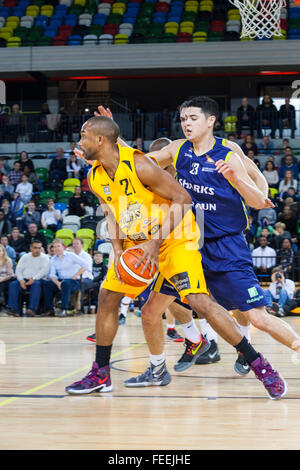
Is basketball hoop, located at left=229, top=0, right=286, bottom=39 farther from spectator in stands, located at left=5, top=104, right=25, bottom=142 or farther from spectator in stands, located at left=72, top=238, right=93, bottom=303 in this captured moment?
spectator in stands, located at left=5, top=104, right=25, bottom=142

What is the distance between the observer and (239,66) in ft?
66.3

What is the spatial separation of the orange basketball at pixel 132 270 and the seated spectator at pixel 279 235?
9.57 metres

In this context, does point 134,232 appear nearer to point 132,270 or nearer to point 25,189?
point 132,270

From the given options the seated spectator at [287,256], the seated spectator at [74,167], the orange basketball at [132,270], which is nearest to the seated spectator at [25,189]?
the seated spectator at [74,167]

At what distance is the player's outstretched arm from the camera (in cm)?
408

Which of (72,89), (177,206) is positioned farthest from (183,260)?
(72,89)

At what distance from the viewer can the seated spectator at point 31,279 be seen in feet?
39.6

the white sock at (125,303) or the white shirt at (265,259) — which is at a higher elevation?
the white shirt at (265,259)

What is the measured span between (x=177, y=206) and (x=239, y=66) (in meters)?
17.0

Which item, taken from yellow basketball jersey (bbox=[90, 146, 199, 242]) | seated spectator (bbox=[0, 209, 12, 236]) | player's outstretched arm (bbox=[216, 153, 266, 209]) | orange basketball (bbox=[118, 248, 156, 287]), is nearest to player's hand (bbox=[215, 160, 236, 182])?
player's outstretched arm (bbox=[216, 153, 266, 209])

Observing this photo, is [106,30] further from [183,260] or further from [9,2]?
[183,260]

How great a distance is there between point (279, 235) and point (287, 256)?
595 mm

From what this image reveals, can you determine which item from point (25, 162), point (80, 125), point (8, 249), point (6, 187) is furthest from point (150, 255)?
point (80, 125)

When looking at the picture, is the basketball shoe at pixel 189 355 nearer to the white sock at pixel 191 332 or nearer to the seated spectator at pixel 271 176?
the white sock at pixel 191 332
